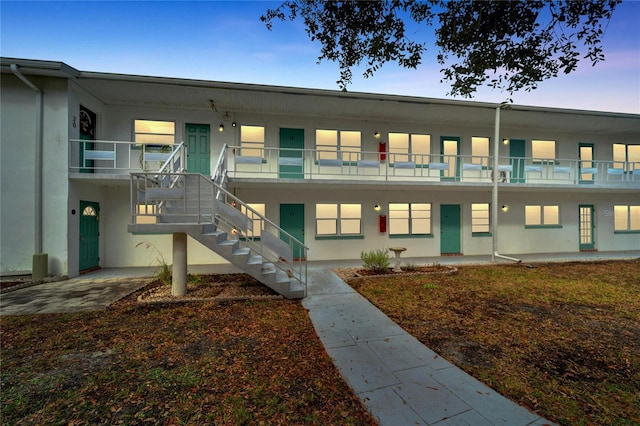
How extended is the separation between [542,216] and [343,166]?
10397 millimetres

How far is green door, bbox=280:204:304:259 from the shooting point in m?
10.5

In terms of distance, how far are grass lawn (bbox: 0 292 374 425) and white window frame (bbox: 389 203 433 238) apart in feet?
24.8

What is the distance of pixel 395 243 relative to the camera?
1126 centimetres

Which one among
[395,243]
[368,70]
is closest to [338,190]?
[395,243]

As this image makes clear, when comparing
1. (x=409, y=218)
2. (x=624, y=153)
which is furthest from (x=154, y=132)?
(x=624, y=153)

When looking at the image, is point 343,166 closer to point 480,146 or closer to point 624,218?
point 480,146

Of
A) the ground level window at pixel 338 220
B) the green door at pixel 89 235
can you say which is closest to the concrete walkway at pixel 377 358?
the green door at pixel 89 235

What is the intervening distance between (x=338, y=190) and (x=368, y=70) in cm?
664

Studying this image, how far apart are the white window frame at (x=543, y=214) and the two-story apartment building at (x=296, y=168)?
0.07 meters

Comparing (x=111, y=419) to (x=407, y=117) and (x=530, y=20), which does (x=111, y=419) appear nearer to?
(x=530, y=20)

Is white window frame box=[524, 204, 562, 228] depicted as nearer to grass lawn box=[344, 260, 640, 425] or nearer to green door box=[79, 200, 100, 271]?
grass lawn box=[344, 260, 640, 425]

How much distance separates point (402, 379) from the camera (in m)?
3.06

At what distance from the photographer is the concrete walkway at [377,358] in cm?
250

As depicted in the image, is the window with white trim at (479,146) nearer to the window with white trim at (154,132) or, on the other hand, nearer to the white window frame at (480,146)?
the white window frame at (480,146)
